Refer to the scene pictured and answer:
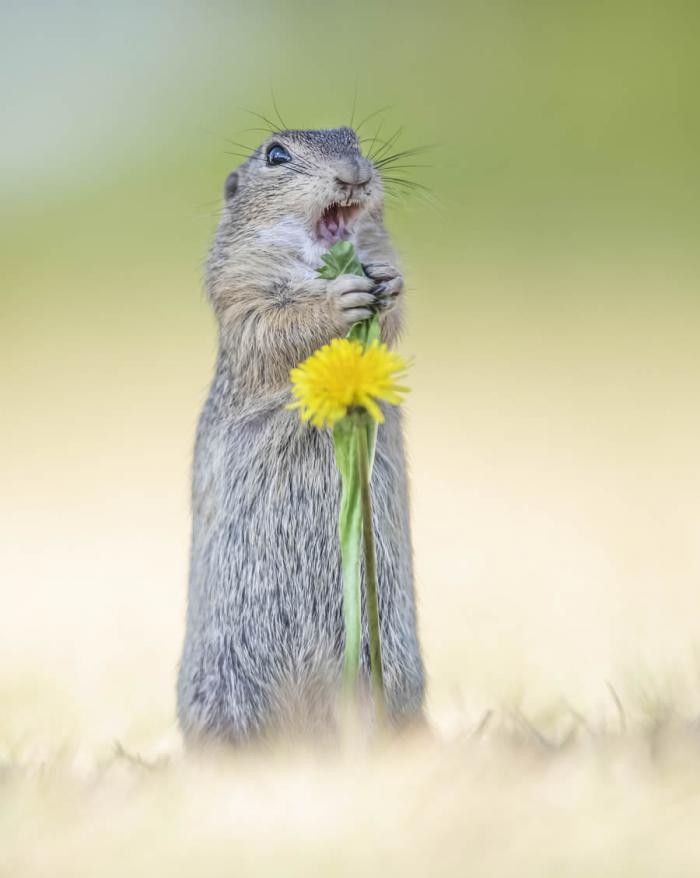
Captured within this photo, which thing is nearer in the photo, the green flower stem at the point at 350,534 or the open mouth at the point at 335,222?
the green flower stem at the point at 350,534

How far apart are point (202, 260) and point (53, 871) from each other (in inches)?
51.4

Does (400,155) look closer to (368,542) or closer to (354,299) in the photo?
(354,299)

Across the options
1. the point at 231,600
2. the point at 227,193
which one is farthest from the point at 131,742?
the point at 227,193

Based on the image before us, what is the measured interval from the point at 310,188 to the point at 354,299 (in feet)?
1.07

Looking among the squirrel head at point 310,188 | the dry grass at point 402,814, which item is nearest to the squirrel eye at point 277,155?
the squirrel head at point 310,188

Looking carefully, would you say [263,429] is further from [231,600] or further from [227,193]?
[227,193]

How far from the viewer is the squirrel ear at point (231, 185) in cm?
229

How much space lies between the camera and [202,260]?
7.62ft

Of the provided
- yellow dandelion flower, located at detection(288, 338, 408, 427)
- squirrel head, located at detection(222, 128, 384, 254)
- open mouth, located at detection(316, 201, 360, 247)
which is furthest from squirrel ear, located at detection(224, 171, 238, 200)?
yellow dandelion flower, located at detection(288, 338, 408, 427)

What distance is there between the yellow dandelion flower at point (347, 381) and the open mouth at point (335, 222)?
60cm

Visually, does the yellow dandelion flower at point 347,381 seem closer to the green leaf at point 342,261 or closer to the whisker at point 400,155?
the green leaf at point 342,261

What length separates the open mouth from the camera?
6.76 feet

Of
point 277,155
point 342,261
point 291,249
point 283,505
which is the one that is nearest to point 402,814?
point 283,505

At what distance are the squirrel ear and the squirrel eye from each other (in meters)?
0.13
